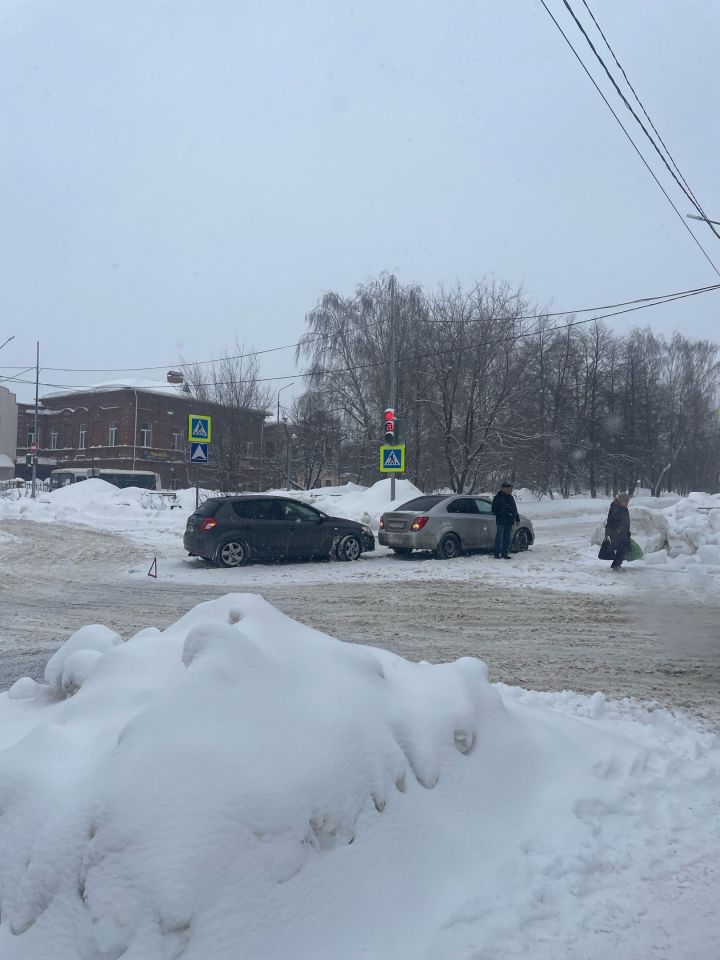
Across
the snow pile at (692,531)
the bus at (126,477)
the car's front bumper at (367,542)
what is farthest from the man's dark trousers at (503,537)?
the bus at (126,477)

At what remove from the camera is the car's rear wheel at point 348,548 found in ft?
56.5

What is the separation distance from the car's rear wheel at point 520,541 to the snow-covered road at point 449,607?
0.79ft

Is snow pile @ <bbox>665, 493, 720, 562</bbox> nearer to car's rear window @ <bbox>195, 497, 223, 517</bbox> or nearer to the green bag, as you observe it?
the green bag

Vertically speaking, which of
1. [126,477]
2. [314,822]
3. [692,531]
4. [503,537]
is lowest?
[314,822]

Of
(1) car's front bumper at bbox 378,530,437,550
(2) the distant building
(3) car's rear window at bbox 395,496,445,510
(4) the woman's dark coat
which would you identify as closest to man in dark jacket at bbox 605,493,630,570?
(4) the woman's dark coat

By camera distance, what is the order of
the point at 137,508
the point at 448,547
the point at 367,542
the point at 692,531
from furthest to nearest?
the point at 137,508 < the point at 367,542 < the point at 448,547 < the point at 692,531

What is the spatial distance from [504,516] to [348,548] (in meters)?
3.36

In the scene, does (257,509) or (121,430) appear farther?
Answer: (121,430)

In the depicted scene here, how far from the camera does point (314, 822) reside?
10.5 feet

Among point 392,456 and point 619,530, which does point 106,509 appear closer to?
point 392,456

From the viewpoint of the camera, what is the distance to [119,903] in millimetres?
2756

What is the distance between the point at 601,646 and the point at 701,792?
15.1 ft

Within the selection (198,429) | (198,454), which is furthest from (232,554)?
(198,429)

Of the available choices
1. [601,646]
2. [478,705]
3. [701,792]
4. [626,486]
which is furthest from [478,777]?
[626,486]
